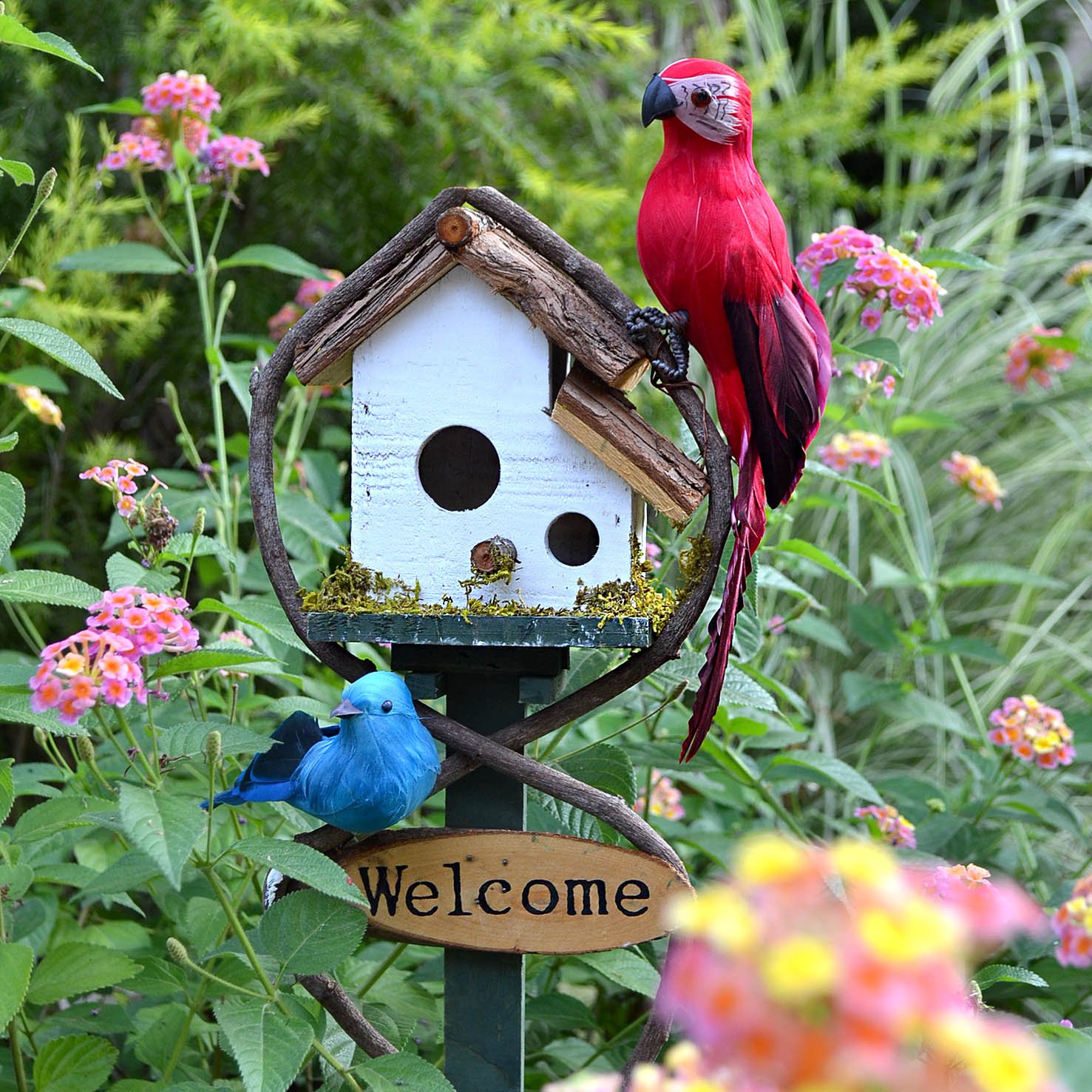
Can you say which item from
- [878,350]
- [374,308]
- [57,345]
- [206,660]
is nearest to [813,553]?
[878,350]

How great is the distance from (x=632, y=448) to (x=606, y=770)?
1.09 feet

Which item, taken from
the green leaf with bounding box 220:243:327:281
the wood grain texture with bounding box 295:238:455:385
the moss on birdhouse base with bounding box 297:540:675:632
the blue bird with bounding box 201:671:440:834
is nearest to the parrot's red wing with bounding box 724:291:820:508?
the moss on birdhouse base with bounding box 297:540:675:632

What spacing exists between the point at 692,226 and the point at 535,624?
33 centimetres

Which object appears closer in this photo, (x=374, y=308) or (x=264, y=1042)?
(x=264, y=1042)

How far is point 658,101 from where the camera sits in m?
0.87

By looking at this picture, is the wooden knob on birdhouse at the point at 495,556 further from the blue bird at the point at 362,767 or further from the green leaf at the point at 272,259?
the green leaf at the point at 272,259

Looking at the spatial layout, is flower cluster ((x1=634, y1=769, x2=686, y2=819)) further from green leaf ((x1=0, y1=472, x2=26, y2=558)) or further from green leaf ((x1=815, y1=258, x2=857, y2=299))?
green leaf ((x1=0, y1=472, x2=26, y2=558))

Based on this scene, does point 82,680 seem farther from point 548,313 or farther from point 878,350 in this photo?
point 878,350

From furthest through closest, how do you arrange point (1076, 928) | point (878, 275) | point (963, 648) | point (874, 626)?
point (874, 626)
point (963, 648)
point (878, 275)
point (1076, 928)

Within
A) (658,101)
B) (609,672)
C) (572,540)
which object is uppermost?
(658,101)

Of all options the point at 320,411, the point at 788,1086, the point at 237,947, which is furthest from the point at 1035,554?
the point at 788,1086

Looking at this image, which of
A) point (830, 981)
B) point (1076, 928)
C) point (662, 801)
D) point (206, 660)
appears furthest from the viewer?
point (662, 801)

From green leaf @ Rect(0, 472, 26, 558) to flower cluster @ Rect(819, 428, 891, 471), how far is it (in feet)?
3.25

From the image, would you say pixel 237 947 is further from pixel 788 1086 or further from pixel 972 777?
pixel 972 777
